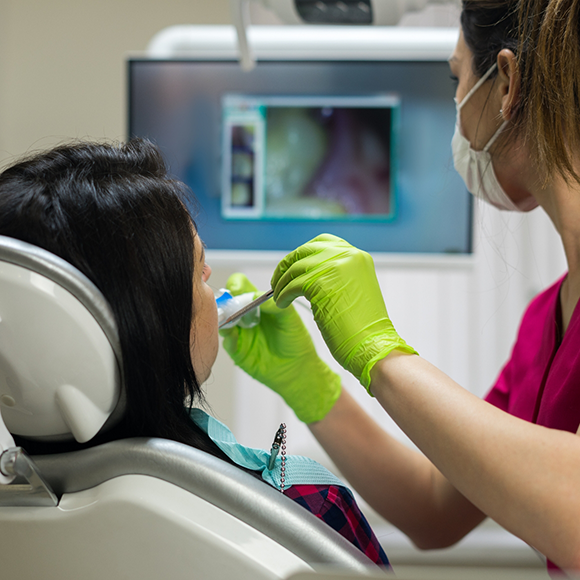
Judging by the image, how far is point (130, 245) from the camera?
64 centimetres

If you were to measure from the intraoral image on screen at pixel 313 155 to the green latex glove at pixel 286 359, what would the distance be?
587 mm

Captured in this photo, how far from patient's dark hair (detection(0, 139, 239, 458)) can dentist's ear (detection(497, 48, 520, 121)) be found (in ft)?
1.69

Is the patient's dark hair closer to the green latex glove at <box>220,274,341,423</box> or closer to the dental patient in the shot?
the dental patient

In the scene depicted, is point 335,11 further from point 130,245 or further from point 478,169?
point 130,245

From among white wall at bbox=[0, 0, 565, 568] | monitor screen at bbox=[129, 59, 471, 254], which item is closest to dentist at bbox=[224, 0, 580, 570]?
monitor screen at bbox=[129, 59, 471, 254]

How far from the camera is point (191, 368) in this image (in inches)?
28.0

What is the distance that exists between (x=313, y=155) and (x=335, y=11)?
41cm

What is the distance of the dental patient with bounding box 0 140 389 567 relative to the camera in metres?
0.62

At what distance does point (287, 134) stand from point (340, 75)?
8.9 inches

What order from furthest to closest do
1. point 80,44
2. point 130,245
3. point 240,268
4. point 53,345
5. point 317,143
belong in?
point 80,44
point 240,268
point 317,143
point 130,245
point 53,345

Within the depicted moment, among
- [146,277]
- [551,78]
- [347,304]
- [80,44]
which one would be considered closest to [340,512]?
[347,304]

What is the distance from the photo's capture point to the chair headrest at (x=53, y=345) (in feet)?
1.72

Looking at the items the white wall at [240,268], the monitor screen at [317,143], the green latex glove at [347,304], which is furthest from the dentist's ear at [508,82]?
the white wall at [240,268]

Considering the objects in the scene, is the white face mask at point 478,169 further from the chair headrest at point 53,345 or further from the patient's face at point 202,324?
the chair headrest at point 53,345
